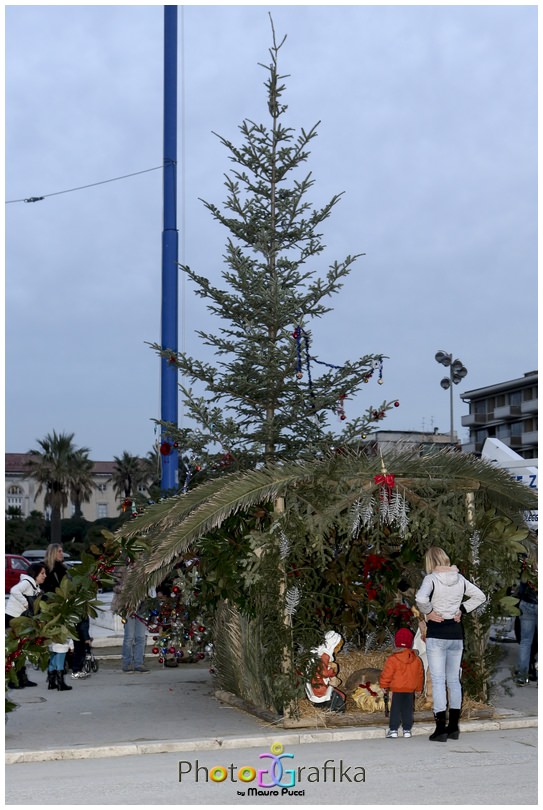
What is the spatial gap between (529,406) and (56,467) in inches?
2132

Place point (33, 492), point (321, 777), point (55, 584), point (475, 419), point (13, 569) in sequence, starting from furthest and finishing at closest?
point (33, 492) → point (475, 419) → point (13, 569) → point (55, 584) → point (321, 777)

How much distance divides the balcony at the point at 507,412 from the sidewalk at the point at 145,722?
9462 cm

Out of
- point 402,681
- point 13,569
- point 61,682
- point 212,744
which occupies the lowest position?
→ point 13,569

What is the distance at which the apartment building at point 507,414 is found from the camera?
101744 millimetres

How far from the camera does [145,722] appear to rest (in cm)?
1012

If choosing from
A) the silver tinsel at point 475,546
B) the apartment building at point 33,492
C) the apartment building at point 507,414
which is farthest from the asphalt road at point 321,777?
the apartment building at point 33,492

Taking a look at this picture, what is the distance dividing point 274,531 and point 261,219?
4.80 meters

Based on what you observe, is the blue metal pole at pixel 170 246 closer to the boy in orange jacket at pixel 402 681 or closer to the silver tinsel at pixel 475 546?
the silver tinsel at pixel 475 546

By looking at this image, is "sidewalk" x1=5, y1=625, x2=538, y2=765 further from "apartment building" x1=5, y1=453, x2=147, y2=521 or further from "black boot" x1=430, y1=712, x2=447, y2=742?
"apartment building" x1=5, y1=453, x2=147, y2=521

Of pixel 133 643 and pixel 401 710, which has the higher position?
pixel 401 710

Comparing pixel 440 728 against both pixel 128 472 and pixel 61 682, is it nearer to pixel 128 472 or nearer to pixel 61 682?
pixel 61 682

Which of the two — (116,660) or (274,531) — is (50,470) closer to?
(116,660)

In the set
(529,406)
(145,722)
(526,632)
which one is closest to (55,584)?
(145,722)

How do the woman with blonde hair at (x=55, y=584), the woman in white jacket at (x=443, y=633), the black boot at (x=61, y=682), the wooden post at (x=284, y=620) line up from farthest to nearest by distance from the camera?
the black boot at (x=61, y=682), the woman with blonde hair at (x=55, y=584), the wooden post at (x=284, y=620), the woman in white jacket at (x=443, y=633)
